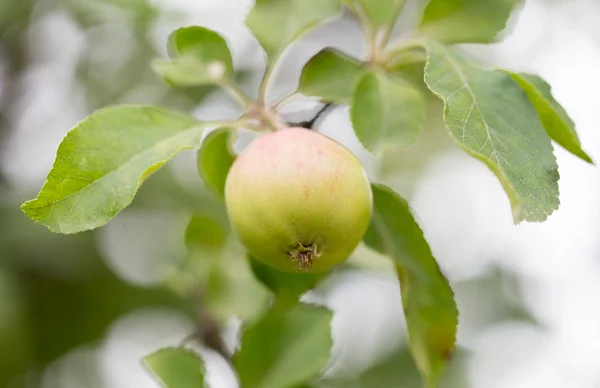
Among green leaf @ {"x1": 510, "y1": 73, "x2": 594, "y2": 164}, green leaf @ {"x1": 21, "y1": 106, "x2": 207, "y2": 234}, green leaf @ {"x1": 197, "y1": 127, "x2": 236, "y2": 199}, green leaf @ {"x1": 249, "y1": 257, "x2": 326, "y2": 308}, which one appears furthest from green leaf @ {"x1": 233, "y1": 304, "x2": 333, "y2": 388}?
green leaf @ {"x1": 510, "y1": 73, "x2": 594, "y2": 164}

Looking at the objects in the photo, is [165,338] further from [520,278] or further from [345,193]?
[345,193]

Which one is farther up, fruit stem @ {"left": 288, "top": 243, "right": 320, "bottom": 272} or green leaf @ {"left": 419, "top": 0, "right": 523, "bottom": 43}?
green leaf @ {"left": 419, "top": 0, "right": 523, "bottom": 43}

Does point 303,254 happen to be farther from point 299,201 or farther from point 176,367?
point 176,367

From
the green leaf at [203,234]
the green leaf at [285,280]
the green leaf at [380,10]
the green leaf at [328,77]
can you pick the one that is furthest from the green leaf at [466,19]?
the green leaf at [203,234]

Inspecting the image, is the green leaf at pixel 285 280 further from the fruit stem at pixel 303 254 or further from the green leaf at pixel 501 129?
the green leaf at pixel 501 129

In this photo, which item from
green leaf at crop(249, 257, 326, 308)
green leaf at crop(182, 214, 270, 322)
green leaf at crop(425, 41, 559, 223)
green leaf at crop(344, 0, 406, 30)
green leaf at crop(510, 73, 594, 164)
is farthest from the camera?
green leaf at crop(182, 214, 270, 322)

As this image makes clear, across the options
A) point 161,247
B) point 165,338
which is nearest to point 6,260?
point 161,247

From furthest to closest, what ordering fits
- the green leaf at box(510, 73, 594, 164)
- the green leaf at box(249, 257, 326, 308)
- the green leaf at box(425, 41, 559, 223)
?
1. the green leaf at box(249, 257, 326, 308)
2. the green leaf at box(510, 73, 594, 164)
3. the green leaf at box(425, 41, 559, 223)

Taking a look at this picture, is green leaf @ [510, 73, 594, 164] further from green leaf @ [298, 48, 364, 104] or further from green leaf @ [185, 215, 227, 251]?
green leaf @ [185, 215, 227, 251]
